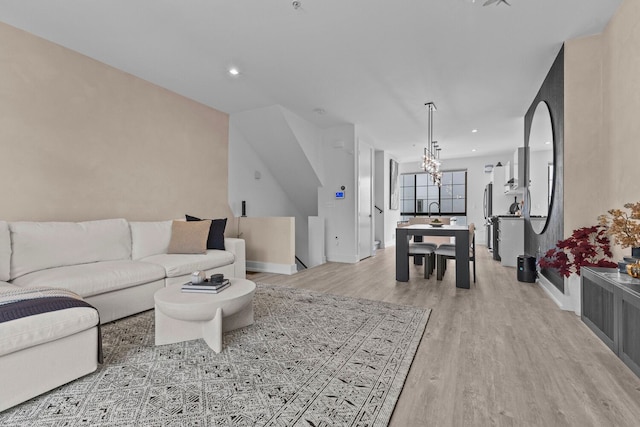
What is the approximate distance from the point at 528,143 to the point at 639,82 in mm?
2794

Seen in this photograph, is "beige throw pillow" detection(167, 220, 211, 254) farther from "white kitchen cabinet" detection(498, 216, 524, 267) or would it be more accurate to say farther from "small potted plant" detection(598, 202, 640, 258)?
"white kitchen cabinet" detection(498, 216, 524, 267)

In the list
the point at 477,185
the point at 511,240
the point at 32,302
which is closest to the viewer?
the point at 32,302

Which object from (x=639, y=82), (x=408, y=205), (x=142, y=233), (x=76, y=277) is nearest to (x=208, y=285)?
(x=76, y=277)

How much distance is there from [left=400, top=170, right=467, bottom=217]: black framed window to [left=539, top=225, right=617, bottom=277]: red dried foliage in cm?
658

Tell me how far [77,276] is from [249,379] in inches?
68.8

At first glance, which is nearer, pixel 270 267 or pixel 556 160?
pixel 556 160

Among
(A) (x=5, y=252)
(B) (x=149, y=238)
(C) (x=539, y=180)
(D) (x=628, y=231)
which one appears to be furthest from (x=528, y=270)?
(A) (x=5, y=252)

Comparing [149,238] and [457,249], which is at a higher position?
[149,238]

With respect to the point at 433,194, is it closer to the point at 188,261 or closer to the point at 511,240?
the point at 511,240

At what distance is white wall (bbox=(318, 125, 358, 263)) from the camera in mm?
5805

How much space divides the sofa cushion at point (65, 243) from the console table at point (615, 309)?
4158 mm

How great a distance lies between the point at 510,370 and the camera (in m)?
1.86

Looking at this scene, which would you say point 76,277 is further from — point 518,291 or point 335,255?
point 518,291

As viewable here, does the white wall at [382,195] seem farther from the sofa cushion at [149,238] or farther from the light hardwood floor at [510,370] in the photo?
the sofa cushion at [149,238]
